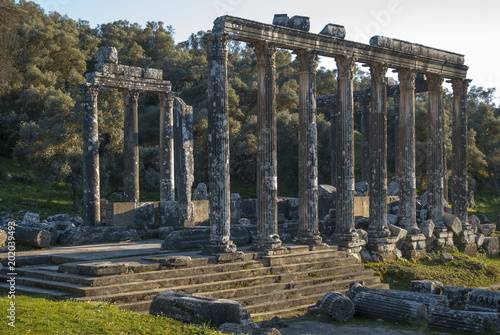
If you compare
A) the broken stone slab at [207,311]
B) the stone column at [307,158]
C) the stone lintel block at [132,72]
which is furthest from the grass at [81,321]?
the stone lintel block at [132,72]

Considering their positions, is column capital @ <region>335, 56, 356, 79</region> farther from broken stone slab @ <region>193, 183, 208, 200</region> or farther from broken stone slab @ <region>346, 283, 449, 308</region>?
broken stone slab @ <region>193, 183, 208, 200</region>

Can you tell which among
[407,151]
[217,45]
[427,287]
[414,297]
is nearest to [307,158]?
[217,45]

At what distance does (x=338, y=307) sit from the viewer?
1395 centimetres

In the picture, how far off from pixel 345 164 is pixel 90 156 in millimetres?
10414

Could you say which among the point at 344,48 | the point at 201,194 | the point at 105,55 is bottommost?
the point at 201,194

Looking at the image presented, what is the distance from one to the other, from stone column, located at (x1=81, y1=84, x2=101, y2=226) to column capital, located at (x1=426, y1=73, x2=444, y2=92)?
45.5 feet

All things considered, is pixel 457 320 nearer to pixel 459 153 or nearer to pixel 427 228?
pixel 427 228

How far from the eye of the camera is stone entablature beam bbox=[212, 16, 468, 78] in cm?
1688

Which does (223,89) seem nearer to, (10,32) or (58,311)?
(58,311)

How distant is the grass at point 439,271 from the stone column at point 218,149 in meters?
6.12

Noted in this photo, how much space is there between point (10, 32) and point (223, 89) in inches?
711

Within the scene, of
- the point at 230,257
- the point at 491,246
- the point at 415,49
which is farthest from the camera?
the point at 491,246

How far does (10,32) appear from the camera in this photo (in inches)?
1163

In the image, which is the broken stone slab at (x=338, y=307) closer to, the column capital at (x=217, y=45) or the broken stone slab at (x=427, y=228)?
the column capital at (x=217, y=45)
